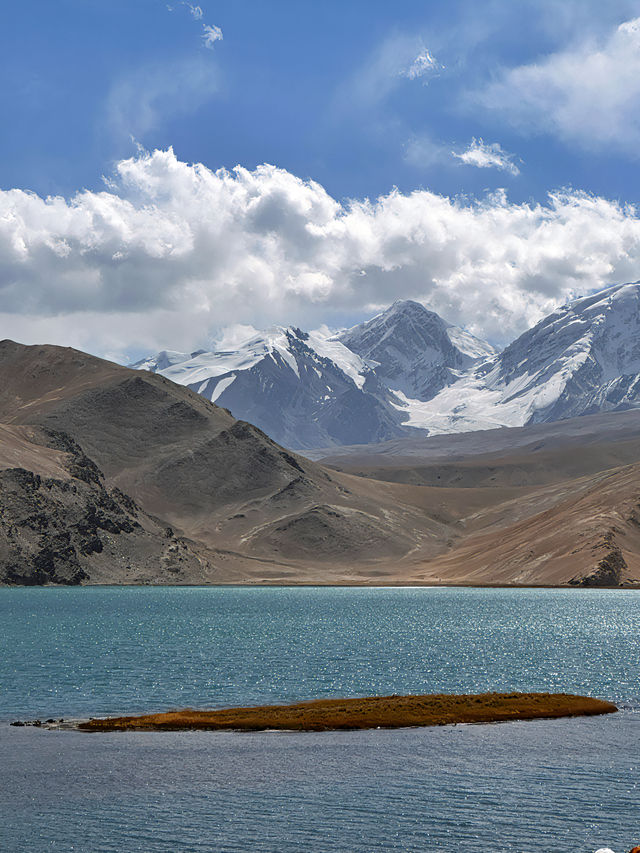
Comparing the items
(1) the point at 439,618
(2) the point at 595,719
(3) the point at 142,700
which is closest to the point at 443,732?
(2) the point at 595,719

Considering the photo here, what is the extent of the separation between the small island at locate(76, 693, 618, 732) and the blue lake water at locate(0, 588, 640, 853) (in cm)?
165

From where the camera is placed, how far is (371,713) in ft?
212

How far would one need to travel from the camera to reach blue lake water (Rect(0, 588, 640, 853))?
39.5m

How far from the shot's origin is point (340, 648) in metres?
109

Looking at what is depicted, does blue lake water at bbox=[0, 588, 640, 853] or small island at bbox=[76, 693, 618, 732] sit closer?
blue lake water at bbox=[0, 588, 640, 853]

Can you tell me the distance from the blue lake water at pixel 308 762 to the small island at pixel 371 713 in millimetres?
1652

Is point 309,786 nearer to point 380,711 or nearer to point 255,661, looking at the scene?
→ point 380,711

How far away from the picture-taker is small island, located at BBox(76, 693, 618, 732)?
6147 centimetres

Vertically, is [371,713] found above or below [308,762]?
above

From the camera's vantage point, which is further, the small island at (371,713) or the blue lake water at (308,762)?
the small island at (371,713)

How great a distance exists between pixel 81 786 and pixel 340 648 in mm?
63912

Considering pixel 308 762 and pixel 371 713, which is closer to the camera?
pixel 308 762

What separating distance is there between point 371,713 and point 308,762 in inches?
512

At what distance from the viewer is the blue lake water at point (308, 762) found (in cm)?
3953
